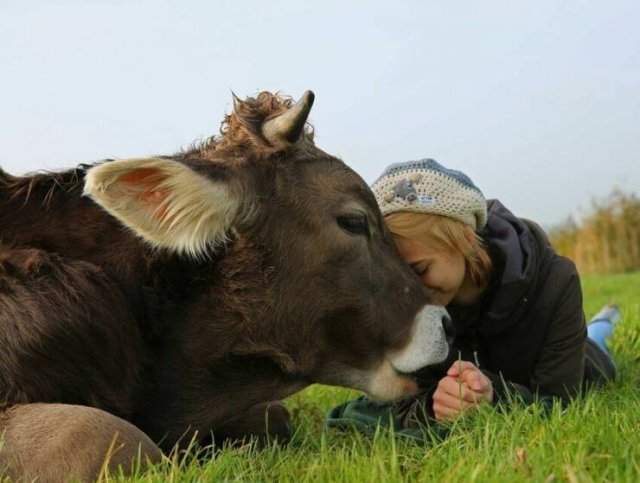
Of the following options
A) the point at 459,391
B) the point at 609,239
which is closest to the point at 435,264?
the point at 459,391

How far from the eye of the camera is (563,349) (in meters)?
5.29

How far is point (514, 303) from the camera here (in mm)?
5242

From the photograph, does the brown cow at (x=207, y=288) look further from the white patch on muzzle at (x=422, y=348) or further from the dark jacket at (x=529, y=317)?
the dark jacket at (x=529, y=317)

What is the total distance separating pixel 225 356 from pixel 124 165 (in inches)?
38.4

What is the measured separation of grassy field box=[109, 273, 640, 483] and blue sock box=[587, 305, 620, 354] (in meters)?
3.28

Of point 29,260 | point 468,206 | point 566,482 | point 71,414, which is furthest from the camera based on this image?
point 468,206

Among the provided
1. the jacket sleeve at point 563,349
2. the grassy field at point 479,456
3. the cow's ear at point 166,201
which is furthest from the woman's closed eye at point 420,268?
the cow's ear at point 166,201

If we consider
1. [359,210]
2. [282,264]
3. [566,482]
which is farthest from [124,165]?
[566,482]

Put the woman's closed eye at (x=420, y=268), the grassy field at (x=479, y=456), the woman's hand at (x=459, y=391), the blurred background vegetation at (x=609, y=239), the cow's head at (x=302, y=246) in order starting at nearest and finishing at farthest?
the grassy field at (x=479, y=456) < the cow's head at (x=302, y=246) < the woman's hand at (x=459, y=391) < the woman's closed eye at (x=420, y=268) < the blurred background vegetation at (x=609, y=239)

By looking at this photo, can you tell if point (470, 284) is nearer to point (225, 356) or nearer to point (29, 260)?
point (225, 356)

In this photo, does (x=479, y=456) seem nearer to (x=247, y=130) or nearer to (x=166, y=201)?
(x=166, y=201)

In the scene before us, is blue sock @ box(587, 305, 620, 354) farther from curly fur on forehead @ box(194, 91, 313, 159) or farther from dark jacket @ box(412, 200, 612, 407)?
curly fur on forehead @ box(194, 91, 313, 159)

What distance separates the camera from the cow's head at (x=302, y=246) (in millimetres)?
4004

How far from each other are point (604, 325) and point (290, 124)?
4829mm
